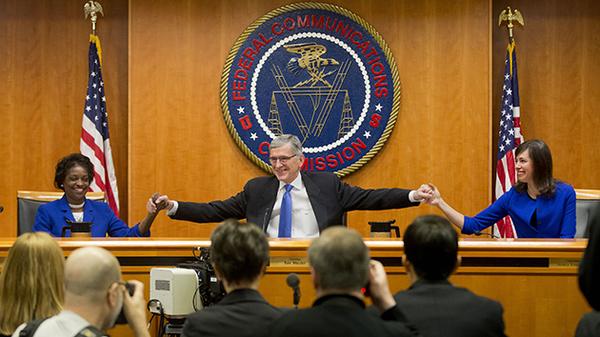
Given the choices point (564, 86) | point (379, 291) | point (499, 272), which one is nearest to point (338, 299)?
point (379, 291)

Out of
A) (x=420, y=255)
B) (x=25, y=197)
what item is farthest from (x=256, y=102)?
(x=420, y=255)

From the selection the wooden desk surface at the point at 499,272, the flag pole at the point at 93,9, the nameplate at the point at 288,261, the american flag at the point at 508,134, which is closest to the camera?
the wooden desk surface at the point at 499,272

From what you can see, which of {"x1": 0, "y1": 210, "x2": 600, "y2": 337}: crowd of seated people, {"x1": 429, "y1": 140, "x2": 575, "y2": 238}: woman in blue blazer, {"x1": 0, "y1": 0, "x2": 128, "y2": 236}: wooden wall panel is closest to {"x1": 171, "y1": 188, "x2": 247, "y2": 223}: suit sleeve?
{"x1": 429, "y1": 140, "x2": 575, "y2": 238}: woman in blue blazer

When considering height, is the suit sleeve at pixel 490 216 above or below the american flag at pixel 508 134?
below

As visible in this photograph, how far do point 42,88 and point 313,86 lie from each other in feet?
7.63

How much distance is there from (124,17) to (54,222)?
2.48m

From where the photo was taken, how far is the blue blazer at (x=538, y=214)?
16.8 feet

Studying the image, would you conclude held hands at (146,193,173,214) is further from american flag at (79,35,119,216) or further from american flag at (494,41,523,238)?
american flag at (494,41,523,238)

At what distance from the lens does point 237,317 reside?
2631mm

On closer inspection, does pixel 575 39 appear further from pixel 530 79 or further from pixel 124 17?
pixel 124 17

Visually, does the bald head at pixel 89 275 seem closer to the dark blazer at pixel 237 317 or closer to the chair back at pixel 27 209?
the dark blazer at pixel 237 317

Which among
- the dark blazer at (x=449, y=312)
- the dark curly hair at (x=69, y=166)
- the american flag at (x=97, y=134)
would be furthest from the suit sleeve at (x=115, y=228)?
the dark blazer at (x=449, y=312)

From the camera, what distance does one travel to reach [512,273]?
430 centimetres

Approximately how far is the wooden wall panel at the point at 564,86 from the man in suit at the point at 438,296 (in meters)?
4.54
